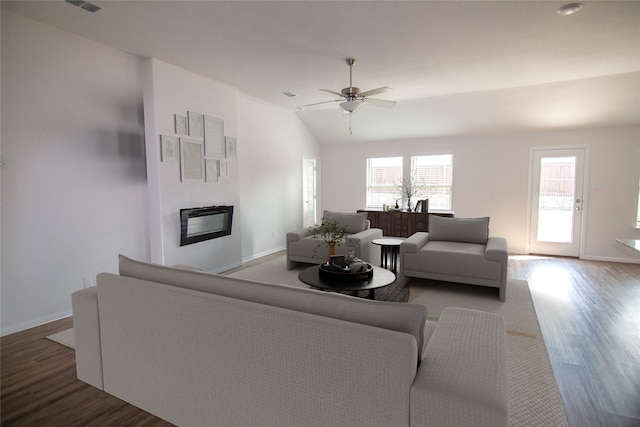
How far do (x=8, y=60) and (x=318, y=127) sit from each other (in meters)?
5.53

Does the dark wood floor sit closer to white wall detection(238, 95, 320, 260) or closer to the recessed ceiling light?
the recessed ceiling light

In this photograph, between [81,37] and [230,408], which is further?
[81,37]

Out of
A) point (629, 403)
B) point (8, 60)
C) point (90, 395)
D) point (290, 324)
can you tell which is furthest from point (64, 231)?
point (629, 403)

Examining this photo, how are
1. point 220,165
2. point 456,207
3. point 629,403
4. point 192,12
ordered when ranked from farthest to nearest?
point 456,207 < point 220,165 < point 192,12 < point 629,403

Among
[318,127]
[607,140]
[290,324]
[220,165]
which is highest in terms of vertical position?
[318,127]

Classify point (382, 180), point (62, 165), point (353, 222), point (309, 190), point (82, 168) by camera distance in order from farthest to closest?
1. point (309, 190)
2. point (382, 180)
3. point (353, 222)
4. point (82, 168)
5. point (62, 165)

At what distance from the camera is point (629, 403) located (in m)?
2.11

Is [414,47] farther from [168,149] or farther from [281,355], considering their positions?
[281,355]

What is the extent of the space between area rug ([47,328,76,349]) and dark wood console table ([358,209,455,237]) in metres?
5.43

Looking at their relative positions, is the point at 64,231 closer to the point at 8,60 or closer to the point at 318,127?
the point at 8,60

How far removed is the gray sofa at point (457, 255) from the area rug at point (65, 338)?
11.7 feet

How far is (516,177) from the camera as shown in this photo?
6582mm

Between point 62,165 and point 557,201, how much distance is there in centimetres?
755

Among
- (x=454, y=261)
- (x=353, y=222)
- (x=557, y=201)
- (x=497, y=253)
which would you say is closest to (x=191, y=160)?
(x=353, y=222)
